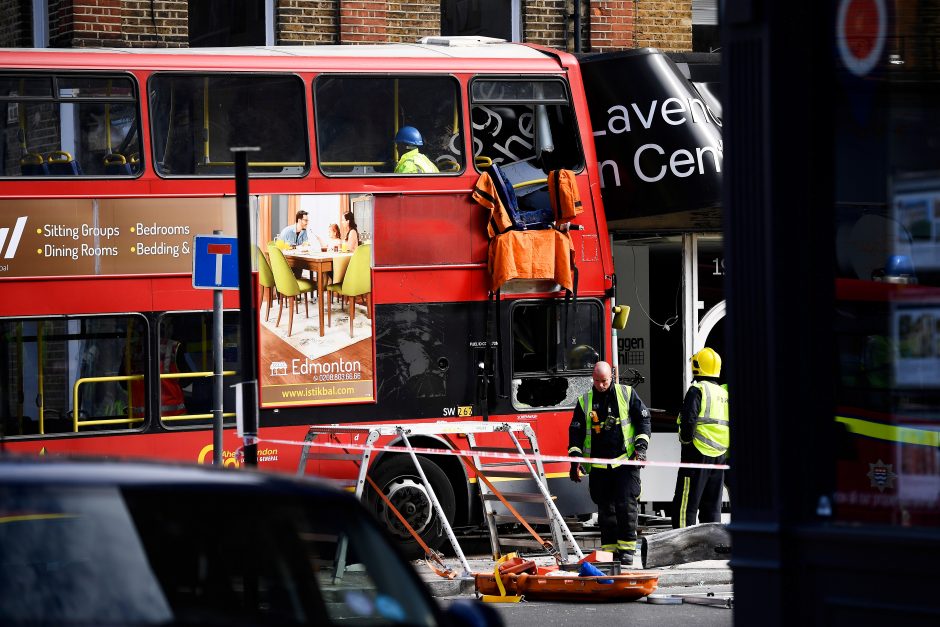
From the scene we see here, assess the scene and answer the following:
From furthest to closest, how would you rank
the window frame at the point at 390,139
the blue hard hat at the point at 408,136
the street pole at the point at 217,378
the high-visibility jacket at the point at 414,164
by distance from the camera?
the blue hard hat at the point at 408,136 → the high-visibility jacket at the point at 414,164 → the window frame at the point at 390,139 → the street pole at the point at 217,378

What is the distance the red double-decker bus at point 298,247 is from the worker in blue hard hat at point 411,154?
8cm

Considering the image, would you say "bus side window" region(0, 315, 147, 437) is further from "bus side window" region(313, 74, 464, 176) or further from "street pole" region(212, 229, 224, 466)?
"bus side window" region(313, 74, 464, 176)

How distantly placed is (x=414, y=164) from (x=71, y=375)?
3631 mm

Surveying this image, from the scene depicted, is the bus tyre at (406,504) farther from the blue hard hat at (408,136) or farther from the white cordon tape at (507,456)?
the blue hard hat at (408,136)

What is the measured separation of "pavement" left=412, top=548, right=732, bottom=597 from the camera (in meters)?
11.4

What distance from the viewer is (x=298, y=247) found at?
43.6ft

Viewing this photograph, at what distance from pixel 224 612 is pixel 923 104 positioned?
4.29 metres

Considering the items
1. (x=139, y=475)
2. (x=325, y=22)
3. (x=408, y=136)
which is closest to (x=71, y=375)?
(x=408, y=136)

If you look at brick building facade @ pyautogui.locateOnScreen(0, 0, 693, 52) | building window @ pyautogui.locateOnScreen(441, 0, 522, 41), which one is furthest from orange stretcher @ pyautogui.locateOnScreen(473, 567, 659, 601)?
building window @ pyautogui.locateOnScreen(441, 0, 522, 41)

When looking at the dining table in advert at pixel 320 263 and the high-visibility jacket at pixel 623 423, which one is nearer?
the high-visibility jacket at pixel 623 423

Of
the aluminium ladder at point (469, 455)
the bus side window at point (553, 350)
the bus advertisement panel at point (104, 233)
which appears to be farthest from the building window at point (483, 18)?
the aluminium ladder at point (469, 455)

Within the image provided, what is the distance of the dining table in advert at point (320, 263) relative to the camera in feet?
43.5

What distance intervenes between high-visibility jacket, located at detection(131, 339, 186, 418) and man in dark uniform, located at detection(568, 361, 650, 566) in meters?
3.41

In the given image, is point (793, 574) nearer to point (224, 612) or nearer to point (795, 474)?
point (795, 474)
